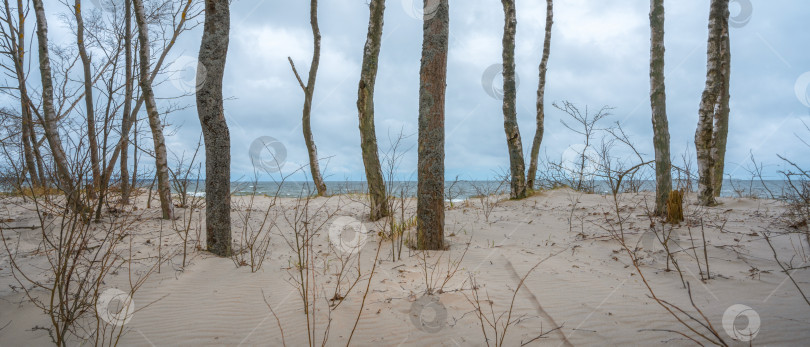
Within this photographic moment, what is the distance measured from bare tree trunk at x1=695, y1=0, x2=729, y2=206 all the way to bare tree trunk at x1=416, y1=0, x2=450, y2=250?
15.6 feet

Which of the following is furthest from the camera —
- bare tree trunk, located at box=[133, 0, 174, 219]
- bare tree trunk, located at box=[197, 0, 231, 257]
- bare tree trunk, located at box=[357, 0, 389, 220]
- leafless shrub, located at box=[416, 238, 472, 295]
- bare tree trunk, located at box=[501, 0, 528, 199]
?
bare tree trunk, located at box=[501, 0, 528, 199]

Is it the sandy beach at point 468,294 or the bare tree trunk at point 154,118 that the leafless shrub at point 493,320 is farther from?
the bare tree trunk at point 154,118

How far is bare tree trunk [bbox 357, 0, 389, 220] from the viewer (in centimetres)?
615

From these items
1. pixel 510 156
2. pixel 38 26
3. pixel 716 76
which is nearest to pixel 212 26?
pixel 38 26

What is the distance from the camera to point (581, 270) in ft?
11.4

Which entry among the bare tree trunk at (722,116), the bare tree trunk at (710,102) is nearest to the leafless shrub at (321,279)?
the bare tree trunk at (710,102)

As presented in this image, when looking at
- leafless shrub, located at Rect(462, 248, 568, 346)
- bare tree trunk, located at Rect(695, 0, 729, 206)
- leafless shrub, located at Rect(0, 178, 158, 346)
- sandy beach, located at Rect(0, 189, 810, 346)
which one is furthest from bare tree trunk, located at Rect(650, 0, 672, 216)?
leafless shrub, located at Rect(0, 178, 158, 346)

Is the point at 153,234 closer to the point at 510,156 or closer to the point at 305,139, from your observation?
the point at 305,139

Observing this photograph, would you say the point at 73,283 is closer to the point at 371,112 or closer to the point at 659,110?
the point at 371,112

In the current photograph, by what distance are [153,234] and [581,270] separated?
5.52 meters

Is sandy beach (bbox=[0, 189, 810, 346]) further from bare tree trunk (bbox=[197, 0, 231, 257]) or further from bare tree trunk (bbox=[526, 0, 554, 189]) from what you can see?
bare tree trunk (bbox=[526, 0, 554, 189])

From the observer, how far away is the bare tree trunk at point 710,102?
5.83 metres

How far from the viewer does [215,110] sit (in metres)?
3.86

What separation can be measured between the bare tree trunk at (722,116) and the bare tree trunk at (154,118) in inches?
355
